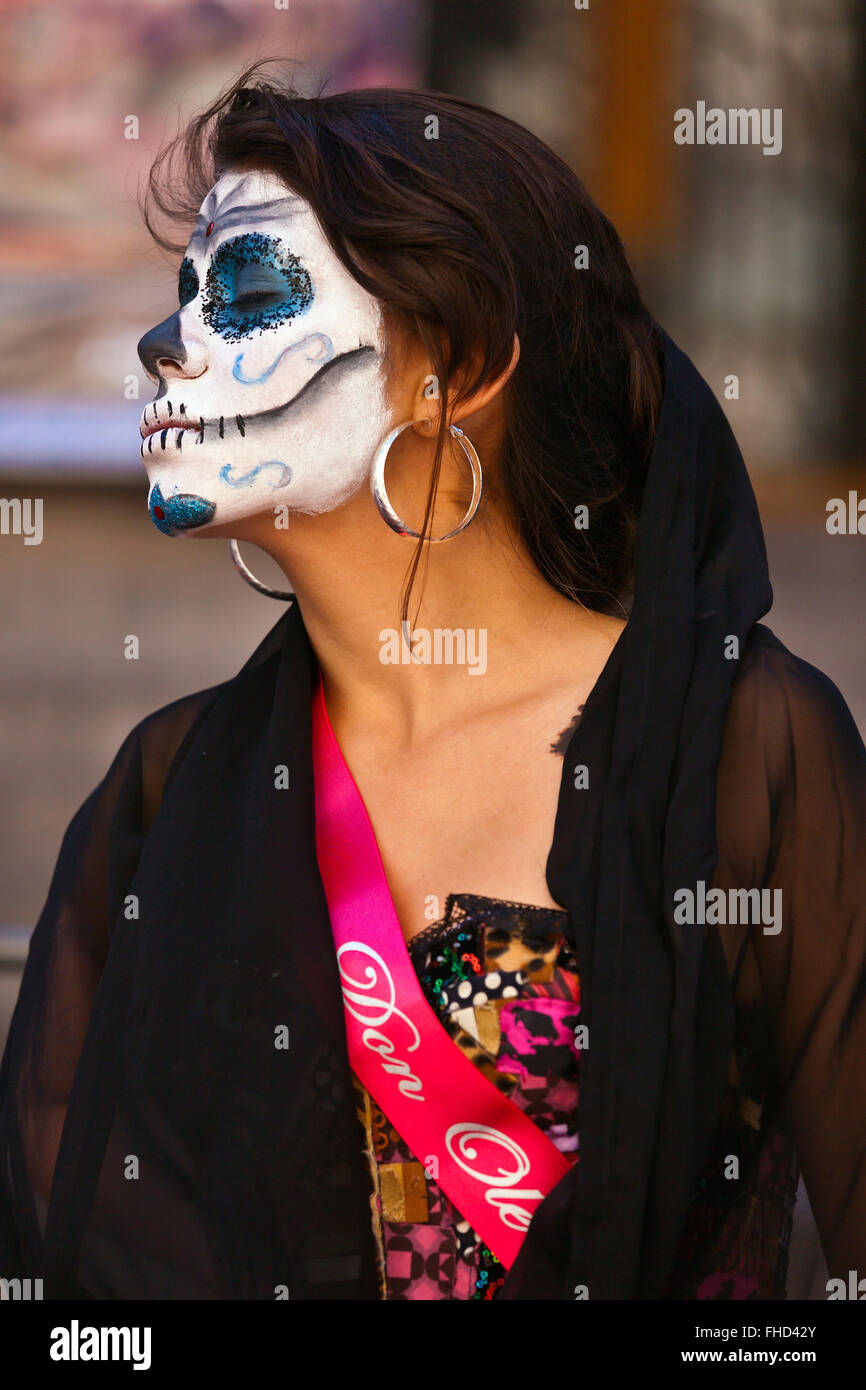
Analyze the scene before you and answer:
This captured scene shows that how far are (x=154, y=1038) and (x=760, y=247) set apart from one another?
3.15m

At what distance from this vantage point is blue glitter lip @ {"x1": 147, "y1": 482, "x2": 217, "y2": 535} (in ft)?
6.00

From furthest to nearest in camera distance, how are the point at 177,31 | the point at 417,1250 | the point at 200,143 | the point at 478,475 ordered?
the point at 177,31
the point at 200,143
the point at 478,475
the point at 417,1250

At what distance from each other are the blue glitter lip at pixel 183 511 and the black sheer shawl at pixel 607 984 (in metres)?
0.29

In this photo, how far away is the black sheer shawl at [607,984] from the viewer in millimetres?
1602

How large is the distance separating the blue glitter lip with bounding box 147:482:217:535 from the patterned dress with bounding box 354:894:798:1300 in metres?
0.57

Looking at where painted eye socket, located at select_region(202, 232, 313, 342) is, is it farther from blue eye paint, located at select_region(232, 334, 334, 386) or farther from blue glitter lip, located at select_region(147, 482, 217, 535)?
blue glitter lip, located at select_region(147, 482, 217, 535)

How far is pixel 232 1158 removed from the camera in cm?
173

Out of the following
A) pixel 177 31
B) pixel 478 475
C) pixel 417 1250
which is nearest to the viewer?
pixel 417 1250

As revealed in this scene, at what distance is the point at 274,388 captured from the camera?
1.82 metres

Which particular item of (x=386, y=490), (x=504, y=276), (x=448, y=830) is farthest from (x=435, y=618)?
(x=504, y=276)

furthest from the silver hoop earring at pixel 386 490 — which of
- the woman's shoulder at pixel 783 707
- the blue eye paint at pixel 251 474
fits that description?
the woman's shoulder at pixel 783 707

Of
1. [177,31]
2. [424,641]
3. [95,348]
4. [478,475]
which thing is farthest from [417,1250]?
[177,31]

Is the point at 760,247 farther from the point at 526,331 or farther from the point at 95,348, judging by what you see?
the point at 526,331

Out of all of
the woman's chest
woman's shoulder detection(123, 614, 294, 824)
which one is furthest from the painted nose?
the woman's chest
